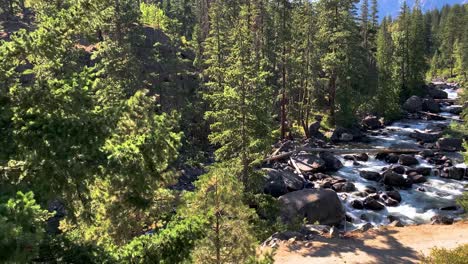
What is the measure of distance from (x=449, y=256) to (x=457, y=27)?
105560mm

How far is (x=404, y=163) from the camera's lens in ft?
115

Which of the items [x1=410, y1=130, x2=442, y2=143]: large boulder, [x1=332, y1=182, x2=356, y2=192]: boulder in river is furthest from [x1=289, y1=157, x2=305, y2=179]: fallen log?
[x1=410, y1=130, x2=442, y2=143]: large boulder

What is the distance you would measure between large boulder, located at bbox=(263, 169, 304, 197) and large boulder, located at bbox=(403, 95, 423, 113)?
34.3 meters

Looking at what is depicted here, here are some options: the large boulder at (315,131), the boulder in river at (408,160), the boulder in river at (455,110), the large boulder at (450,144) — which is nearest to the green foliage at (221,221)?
the boulder in river at (408,160)

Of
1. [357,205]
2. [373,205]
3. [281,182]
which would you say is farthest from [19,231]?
[373,205]

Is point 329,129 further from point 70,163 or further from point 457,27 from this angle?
point 457,27

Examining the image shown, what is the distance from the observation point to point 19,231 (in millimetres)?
4484

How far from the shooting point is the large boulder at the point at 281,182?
28.6m

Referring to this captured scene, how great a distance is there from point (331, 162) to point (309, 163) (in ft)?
6.89

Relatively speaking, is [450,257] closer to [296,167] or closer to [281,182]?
[281,182]

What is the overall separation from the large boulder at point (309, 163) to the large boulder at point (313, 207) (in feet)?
28.7

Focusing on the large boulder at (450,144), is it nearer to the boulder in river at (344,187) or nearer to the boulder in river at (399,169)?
the boulder in river at (399,169)

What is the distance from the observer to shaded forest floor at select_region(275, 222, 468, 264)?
58.8 ft

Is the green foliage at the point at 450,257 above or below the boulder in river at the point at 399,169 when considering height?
above
